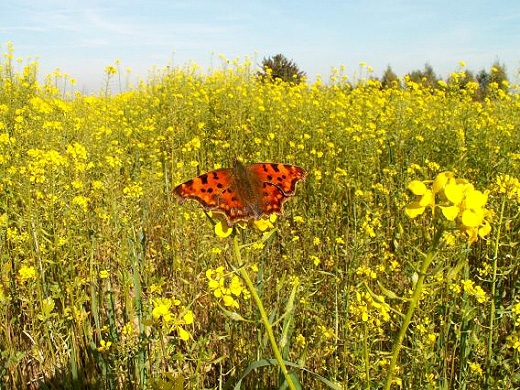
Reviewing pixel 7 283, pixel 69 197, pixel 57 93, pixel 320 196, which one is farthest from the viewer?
pixel 57 93

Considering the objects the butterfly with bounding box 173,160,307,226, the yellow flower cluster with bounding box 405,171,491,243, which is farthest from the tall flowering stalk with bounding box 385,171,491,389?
the butterfly with bounding box 173,160,307,226

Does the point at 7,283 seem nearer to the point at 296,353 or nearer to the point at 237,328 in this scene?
the point at 237,328

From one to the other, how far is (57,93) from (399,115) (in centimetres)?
586

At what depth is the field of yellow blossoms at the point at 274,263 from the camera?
1815mm

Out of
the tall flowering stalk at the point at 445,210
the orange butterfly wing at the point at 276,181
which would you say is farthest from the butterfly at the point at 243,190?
the tall flowering stalk at the point at 445,210

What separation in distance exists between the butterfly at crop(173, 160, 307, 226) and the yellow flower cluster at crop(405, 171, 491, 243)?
0.50 m

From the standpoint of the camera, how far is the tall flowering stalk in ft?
3.42

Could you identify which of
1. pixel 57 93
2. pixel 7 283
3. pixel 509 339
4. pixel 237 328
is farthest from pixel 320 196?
pixel 57 93

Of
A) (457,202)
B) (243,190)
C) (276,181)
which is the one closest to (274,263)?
(276,181)

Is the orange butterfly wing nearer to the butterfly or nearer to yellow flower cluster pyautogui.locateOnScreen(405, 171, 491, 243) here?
the butterfly

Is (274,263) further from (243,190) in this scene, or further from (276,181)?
(243,190)

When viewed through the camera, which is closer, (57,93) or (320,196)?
(320,196)

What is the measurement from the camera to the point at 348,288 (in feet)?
7.56

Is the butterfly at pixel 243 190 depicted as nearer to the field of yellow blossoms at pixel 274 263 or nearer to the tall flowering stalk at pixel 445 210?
the field of yellow blossoms at pixel 274 263
